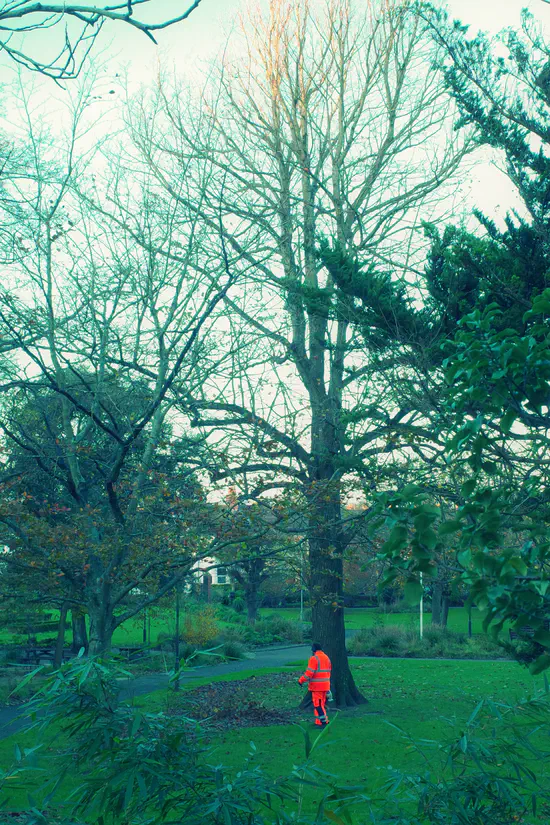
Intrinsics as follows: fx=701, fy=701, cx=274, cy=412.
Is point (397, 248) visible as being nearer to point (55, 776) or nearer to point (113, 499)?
point (113, 499)

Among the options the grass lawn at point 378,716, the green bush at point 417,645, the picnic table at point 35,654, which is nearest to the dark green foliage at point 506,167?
the grass lawn at point 378,716

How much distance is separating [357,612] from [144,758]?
55.0 meters

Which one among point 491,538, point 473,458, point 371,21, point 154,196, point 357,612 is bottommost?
point 357,612

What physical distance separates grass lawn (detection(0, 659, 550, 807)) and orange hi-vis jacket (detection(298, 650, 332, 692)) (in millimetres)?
794

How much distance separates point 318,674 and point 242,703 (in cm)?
342

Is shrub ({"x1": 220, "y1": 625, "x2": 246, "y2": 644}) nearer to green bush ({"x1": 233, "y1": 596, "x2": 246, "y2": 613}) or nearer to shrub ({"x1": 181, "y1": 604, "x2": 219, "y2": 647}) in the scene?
shrub ({"x1": 181, "y1": 604, "x2": 219, "y2": 647})

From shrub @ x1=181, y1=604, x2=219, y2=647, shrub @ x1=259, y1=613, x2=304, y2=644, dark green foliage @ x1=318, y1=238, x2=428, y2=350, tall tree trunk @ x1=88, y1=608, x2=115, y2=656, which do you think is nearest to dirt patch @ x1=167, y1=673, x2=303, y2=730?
tall tree trunk @ x1=88, y1=608, x2=115, y2=656

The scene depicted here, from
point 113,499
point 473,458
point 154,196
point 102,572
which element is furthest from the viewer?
point 154,196

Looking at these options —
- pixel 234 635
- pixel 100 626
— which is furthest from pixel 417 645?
pixel 100 626

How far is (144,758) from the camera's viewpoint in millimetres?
2561

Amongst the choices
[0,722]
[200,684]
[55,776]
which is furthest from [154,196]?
[200,684]

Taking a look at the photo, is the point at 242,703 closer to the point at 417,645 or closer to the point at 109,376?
the point at 109,376

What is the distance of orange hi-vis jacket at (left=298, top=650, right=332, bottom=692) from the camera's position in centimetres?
1247

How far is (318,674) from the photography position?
41.6 feet
